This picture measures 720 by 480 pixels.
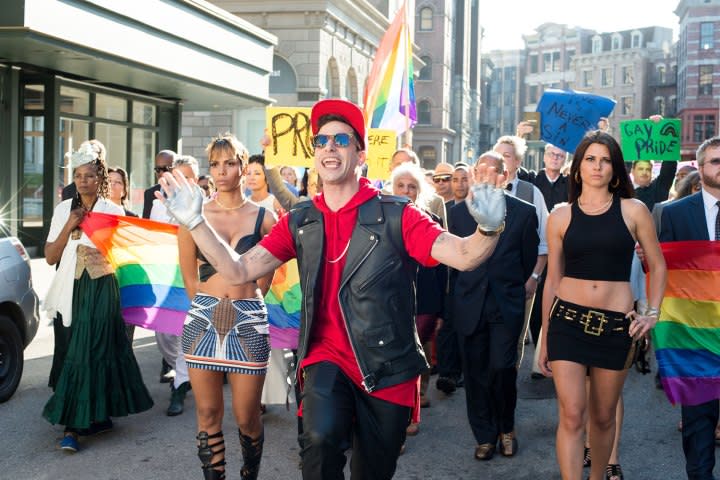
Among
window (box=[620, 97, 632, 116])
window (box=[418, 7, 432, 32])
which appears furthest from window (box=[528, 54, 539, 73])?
window (box=[418, 7, 432, 32])

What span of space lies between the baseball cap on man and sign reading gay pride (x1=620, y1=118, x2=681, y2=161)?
289 inches

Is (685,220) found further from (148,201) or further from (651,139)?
(148,201)

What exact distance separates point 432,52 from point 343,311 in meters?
72.1

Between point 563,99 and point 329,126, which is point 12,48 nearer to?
point 563,99

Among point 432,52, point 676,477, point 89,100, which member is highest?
point 432,52

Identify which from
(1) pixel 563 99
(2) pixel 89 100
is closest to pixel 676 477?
(1) pixel 563 99

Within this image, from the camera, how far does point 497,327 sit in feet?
20.8

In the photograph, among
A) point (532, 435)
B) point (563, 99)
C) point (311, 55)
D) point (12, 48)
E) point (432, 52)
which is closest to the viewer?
point (532, 435)

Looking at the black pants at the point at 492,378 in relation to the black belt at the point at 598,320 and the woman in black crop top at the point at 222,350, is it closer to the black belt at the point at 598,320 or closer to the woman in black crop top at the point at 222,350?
the black belt at the point at 598,320

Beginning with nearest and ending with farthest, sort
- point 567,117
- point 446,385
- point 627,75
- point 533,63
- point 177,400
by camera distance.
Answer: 1. point 177,400
2. point 446,385
3. point 567,117
4. point 627,75
5. point 533,63

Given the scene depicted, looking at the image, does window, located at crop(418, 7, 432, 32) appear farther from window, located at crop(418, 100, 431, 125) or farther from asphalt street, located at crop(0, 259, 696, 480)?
asphalt street, located at crop(0, 259, 696, 480)

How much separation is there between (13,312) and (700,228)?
5.43 metres

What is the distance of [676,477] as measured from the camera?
5773 millimetres

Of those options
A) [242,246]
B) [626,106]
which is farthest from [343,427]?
[626,106]
